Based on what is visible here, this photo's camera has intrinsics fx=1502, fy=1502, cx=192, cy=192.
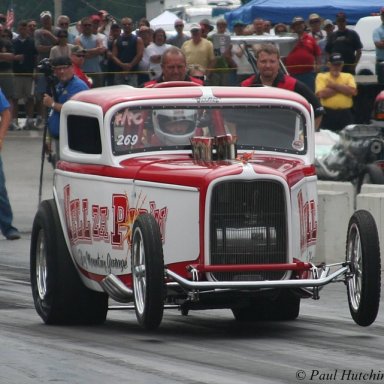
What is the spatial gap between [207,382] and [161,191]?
2055mm

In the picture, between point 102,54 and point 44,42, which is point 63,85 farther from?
point 44,42

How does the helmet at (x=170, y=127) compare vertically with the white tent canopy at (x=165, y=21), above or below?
above

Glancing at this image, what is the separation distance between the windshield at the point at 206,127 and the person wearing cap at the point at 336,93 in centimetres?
1220

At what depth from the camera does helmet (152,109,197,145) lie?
10086mm

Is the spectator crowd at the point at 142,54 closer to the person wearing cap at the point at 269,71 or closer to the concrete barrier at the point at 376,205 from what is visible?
the concrete barrier at the point at 376,205

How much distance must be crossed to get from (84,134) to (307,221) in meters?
1.82

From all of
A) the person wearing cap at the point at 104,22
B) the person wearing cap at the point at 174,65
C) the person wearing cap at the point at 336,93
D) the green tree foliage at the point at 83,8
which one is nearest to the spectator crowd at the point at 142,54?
the person wearing cap at the point at 104,22

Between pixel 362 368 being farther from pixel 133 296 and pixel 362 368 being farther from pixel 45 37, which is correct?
pixel 45 37

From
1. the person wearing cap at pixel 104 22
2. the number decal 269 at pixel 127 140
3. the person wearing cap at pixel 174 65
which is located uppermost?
the person wearing cap at pixel 174 65

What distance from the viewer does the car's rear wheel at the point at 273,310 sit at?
34.3 ft

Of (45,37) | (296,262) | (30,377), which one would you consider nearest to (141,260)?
(296,262)

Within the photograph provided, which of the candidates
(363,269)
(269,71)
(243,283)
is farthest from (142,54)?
(243,283)

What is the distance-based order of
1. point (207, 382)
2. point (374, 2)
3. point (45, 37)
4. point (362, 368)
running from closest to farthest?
1. point (207, 382)
2. point (362, 368)
3. point (45, 37)
4. point (374, 2)

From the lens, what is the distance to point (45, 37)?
91.2 feet
